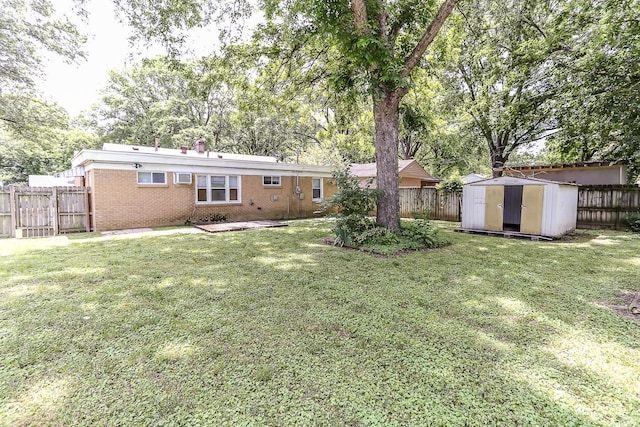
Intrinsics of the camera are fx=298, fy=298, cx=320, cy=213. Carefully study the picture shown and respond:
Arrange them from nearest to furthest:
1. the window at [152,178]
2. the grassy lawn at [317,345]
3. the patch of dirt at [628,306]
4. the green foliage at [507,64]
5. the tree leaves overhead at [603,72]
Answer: the grassy lawn at [317,345] < the patch of dirt at [628,306] < the tree leaves overhead at [603,72] < the green foliage at [507,64] < the window at [152,178]

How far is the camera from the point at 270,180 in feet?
46.0

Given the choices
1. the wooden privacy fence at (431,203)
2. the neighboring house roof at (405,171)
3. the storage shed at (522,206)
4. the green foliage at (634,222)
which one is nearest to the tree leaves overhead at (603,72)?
the green foliage at (634,222)

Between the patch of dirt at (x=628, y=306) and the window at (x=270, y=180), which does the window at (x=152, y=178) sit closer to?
the window at (x=270, y=180)

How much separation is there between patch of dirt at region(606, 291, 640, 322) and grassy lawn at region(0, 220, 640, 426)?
0.10 metres

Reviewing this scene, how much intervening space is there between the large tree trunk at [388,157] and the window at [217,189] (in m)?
7.40

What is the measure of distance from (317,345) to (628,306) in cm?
398

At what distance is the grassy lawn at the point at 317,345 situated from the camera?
2.00 meters

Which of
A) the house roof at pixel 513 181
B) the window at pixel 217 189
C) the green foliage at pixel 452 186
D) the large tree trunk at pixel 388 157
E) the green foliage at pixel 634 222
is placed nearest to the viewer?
the large tree trunk at pixel 388 157

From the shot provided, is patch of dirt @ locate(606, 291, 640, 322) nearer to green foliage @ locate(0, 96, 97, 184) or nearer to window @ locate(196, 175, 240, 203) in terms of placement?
window @ locate(196, 175, 240, 203)

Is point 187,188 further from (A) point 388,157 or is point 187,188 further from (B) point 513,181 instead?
(B) point 513,181

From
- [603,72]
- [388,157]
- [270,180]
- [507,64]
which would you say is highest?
[507,64]

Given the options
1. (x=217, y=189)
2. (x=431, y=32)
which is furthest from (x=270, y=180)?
(x=431, y=32)

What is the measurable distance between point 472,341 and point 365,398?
1392mm

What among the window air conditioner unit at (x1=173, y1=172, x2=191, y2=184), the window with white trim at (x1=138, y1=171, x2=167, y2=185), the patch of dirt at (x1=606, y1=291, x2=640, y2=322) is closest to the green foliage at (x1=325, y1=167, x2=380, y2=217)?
the patch of dirt at (x1=606, y1=291, x2=640, y2=322)
